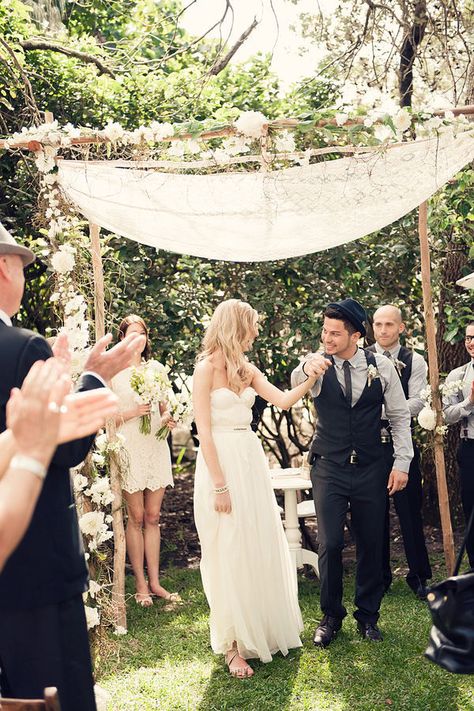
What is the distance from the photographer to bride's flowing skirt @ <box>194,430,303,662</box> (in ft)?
15.8

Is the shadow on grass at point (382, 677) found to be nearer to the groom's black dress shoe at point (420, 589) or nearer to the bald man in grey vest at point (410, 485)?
the groom's black dress shoe at point (420, 589)

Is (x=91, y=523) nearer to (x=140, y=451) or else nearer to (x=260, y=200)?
(x=140, y=451)

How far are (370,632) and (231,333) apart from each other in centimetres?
200

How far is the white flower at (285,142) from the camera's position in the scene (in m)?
4.91

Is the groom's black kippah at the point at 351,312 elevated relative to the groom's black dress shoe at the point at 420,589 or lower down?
elevated

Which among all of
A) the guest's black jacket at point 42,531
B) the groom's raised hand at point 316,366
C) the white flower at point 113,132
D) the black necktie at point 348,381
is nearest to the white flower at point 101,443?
the groom's raised hand at point 316,366

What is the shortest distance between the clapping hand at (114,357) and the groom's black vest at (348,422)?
2542 millimetres

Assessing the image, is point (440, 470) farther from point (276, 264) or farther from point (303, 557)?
point (276, 264)

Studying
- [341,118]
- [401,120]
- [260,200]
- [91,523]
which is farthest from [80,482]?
[401,120]

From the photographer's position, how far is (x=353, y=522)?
522 cm

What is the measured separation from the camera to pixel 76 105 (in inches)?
310

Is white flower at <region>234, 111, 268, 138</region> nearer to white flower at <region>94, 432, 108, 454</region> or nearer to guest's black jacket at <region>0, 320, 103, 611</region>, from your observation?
white flower at <region>94, 432, 108, 454</region>

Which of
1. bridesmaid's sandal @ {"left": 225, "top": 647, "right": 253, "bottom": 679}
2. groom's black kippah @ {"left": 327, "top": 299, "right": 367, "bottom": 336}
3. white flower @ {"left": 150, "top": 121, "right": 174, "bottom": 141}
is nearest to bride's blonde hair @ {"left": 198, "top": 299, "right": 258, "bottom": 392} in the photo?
groom's black kippah @ {"left": 327, "top": 299, "right": 367, "bottom": 336}

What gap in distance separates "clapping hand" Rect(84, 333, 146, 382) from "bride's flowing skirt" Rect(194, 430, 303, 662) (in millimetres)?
2296
